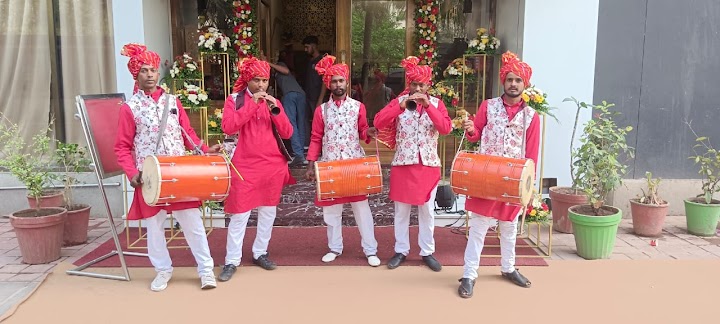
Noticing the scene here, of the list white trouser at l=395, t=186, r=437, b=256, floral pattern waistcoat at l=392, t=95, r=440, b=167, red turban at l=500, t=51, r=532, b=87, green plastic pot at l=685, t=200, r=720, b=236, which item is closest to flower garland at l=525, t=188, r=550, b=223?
white trouser at l=395, t=186, r=437, b=256

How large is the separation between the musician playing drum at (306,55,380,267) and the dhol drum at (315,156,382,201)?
0.19m

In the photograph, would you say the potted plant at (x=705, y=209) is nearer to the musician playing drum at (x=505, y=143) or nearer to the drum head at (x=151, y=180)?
the musician playing drum at (x=505, y=143)

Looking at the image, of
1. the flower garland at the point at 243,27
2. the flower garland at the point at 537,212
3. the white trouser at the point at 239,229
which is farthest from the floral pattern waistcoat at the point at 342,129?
the flower garland at the point at 243,27

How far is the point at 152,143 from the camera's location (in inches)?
149

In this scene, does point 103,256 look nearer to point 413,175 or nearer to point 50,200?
point 50,200

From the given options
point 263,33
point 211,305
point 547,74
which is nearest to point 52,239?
point 211,305

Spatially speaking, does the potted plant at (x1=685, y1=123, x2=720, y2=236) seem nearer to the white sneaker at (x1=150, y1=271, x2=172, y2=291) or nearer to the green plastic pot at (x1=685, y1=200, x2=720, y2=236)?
the green plastic pot at (x1=685, y1=200, x2=720, y2=236)

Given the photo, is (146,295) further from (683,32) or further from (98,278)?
(683,32)

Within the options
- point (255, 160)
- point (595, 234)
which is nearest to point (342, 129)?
point (255, 160)

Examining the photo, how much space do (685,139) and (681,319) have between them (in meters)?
3.36

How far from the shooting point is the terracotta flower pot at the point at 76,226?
4961mm

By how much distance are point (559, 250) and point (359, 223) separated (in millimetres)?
1917

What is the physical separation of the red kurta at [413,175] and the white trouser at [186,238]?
1.48 m

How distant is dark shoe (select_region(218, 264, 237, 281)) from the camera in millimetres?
4059
